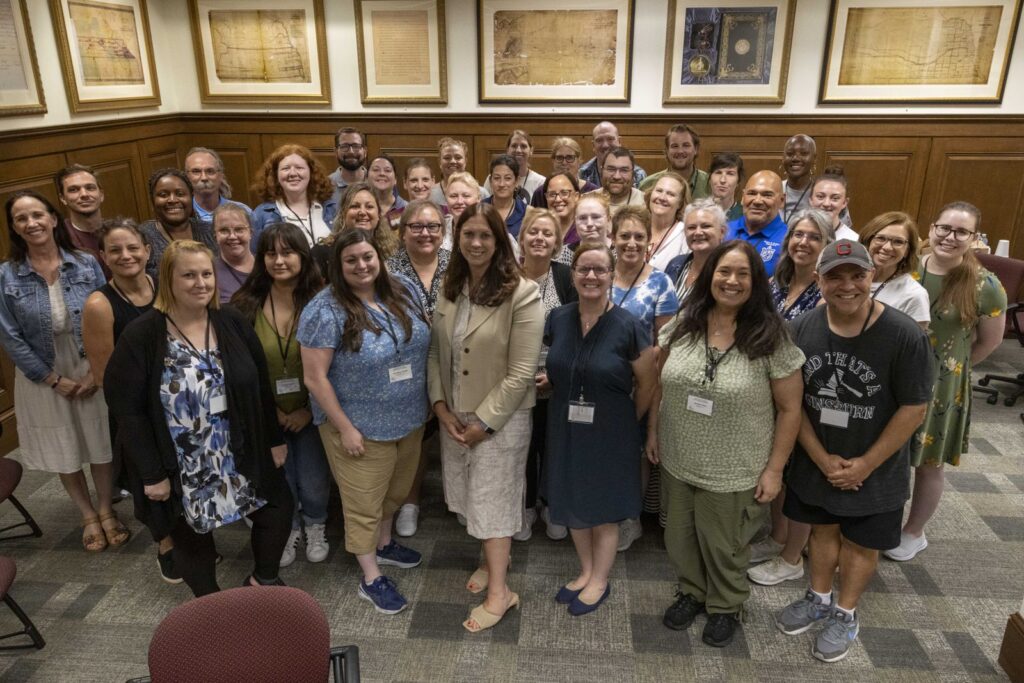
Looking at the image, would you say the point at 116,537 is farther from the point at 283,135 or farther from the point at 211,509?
the point at 283,135

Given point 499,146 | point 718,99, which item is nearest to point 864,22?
point 718,99

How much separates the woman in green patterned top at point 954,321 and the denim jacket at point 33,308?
3.62 metres

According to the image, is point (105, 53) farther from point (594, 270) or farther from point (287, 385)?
point (594, 270)

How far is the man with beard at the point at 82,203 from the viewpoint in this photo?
10.3ft

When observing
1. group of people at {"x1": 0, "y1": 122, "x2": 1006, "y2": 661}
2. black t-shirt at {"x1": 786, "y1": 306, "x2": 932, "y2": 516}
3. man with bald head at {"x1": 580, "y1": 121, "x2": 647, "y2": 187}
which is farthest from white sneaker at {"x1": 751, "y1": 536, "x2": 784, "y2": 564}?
man with bald head at {"x1": 580, "y1": 121, "x2": 647, "y2": 187}

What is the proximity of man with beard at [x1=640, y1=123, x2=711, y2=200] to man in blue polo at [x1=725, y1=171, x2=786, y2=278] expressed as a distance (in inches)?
43.6

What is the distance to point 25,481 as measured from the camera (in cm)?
372

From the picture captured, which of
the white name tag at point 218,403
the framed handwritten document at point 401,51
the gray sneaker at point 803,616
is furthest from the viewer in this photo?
the framed handwritten document at point 401,51

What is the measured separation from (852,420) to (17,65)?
16.0 feet

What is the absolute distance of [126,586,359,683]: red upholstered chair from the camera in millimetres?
1577

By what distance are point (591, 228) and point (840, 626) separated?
1.91 metres

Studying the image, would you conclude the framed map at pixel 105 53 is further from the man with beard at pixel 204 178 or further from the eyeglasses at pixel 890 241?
the eyeglasses at pixel 890 241

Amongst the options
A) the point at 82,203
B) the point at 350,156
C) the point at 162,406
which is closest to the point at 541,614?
the point at 162,406

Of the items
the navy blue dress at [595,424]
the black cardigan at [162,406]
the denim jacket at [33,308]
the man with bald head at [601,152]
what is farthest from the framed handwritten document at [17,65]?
the navy blue dress at [595,424]
